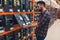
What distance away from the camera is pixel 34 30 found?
16.1 feet

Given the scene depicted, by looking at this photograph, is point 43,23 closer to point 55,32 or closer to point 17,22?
point 17,22

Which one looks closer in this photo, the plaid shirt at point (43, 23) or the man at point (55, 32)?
the man at point (55, 32)

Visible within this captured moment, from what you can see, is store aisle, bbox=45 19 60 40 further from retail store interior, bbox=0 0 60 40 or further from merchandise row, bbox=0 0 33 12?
merchandise row, bbox=0 0 33 12

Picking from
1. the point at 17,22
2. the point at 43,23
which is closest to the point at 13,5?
the point at 17,22

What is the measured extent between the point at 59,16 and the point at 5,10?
35.3 inches

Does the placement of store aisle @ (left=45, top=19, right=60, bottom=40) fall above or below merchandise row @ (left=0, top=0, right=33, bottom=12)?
below

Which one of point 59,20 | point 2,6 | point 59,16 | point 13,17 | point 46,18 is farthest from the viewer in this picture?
point 46,18

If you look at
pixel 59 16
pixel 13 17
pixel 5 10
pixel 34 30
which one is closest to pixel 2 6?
pixel 5 10

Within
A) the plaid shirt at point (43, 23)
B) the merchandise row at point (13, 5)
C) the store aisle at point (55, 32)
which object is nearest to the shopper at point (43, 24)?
the plaid shirt at point (43, 23)

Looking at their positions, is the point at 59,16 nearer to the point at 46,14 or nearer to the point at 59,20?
the point at 59,20

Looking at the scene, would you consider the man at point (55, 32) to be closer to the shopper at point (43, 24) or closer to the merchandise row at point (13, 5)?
the merchandise row at point (13, 5)

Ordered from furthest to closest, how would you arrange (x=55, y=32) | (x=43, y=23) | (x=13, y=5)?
(x=43, y=23), (x=13, y=5), (x=55, y=32)

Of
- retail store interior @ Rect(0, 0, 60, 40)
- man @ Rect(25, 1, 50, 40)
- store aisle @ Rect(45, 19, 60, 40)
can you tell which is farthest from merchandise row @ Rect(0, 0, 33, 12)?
store aisle @ Rect(45, 19, 60, 40)

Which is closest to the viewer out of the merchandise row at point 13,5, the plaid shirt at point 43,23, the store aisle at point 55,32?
the store aisle at point 55,32
